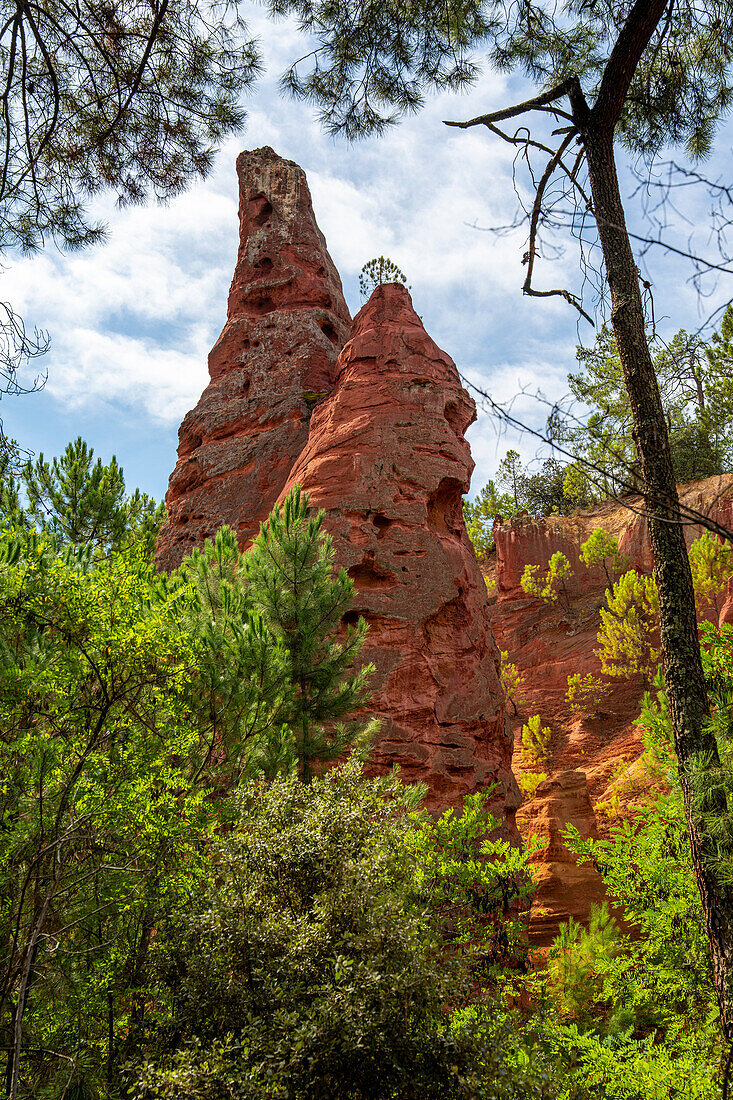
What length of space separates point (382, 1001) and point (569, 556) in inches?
1017

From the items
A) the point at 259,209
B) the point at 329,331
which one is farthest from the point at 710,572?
the point at 259,209

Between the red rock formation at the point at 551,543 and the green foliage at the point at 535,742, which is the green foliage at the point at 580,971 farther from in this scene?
the red rock formation at the point at 551,543

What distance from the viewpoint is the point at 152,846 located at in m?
5.21

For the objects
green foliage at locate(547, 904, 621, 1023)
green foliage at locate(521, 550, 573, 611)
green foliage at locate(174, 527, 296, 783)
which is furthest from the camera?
green foliage at locate(521, 550, 573, 611)

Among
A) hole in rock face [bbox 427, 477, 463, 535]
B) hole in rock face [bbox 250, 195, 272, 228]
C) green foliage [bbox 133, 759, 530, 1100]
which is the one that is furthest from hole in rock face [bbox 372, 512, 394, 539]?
hole in rock face [bbox 250, 195, 272, 228]

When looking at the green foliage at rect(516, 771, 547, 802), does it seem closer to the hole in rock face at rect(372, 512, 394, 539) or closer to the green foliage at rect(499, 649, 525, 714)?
the green foliage at rect(499, 649, 525, 714)

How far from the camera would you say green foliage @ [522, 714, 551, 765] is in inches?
774

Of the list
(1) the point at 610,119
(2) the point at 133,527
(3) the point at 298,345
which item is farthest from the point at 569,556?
(1) the point at 610,119

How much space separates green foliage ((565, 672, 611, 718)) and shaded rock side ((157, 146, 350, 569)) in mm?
11507

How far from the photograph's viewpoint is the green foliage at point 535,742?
774 inches

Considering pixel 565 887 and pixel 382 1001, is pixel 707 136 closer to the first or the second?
pixel 382 1001

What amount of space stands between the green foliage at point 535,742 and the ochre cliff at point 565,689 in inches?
9.6

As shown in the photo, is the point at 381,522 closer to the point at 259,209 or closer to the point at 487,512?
the point at 259,209

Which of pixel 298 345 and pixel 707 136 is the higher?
pixel 298 345
